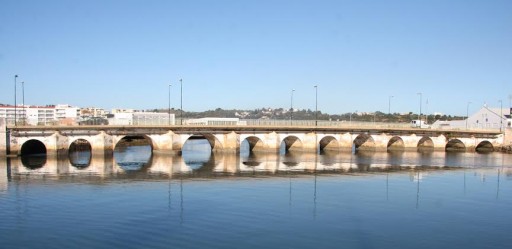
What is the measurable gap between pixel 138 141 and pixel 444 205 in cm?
8239

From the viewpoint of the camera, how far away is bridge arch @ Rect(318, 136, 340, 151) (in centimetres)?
8488

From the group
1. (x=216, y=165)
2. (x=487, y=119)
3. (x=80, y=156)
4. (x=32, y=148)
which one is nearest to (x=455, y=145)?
(x=487, y=119)

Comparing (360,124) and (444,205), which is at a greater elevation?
(360,124)

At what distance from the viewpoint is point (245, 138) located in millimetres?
79438

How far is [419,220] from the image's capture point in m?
29.6

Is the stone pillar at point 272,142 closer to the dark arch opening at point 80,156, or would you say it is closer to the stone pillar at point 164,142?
the stone pillar at point 164,142

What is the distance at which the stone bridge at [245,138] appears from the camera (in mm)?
66000

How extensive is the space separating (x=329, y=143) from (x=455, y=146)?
101 ft

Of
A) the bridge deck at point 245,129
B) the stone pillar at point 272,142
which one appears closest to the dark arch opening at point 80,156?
the bridge deck at point 245,129

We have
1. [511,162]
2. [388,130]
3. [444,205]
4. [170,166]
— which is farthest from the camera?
[388,130]

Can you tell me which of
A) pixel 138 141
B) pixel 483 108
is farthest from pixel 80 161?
pixel 483 108

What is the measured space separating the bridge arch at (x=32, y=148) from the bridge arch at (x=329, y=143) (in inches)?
1998

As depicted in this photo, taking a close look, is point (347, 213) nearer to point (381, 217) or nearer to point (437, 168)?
point (381, 217)

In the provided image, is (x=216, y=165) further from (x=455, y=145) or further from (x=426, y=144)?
(x=455, y=145)
